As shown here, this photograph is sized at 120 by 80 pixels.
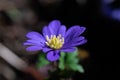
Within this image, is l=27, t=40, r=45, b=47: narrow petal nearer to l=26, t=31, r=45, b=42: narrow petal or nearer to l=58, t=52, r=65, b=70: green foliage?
l=26, t=31, r=45, b=42: narrow petal

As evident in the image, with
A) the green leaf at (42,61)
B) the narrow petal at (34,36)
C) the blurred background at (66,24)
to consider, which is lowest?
the green leaf at (42,61)

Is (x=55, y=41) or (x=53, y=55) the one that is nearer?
(x=53, y=55)

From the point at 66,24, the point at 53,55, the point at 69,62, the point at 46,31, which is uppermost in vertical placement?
the point at 66,24

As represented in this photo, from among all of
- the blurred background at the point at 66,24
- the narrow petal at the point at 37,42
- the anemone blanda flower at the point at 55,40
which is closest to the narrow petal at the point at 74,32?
the anemone blanda flower at the point at 55,40

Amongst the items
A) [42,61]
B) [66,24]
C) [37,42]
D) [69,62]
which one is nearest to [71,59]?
[69,62]

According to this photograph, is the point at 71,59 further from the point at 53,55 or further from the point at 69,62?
the point at 53,55

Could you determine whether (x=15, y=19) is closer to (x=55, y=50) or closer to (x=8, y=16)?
(x=8, y=16)

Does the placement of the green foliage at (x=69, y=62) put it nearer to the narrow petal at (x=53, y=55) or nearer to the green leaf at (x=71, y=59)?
the green leaf at (x=71, y=59)
